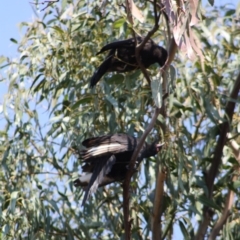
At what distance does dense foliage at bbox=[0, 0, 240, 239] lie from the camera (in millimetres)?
4770

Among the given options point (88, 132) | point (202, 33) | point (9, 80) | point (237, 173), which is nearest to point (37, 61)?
point (9, 80)

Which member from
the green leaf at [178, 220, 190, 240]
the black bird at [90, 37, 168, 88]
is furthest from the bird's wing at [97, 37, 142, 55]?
the green leaf at [178, 220, 190, 240]

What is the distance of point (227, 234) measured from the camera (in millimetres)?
4738

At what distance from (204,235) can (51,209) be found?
0.85m

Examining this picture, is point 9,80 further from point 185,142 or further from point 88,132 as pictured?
point 185,142

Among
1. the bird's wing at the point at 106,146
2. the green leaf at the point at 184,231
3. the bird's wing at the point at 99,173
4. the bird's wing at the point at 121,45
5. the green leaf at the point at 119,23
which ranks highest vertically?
the green leaf at the point at 119,23

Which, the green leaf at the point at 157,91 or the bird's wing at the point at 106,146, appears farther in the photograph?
the bird's wing at the point at 106,146

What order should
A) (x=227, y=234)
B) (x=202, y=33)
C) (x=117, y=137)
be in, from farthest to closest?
(x=202, y=33) → (x=227, y=234) → (x=117, y=137)

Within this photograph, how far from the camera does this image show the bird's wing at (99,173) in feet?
12.7

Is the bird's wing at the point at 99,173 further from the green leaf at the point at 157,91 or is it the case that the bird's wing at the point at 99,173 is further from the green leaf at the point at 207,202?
the green leaf at the point at 207,202

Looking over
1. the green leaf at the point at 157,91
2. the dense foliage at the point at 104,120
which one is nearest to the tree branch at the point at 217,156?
the dense foliage at the point at 104,120

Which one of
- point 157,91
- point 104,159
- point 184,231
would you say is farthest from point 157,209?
point 157,91

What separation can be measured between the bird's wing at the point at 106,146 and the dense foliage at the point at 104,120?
1.62 ft

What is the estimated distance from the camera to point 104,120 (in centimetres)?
491
